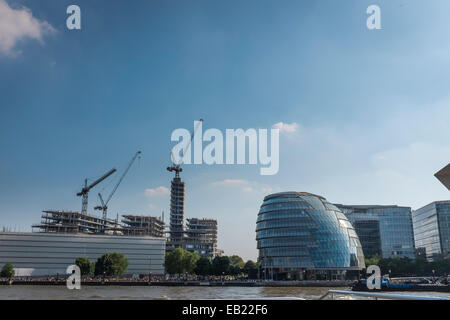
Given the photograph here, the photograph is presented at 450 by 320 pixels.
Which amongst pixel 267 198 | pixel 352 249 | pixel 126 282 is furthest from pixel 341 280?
pixel 126 282

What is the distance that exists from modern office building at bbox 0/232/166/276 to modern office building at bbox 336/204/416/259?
88.5 metres

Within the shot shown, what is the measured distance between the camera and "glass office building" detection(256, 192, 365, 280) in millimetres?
117188

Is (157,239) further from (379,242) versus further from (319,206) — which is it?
(379,242)

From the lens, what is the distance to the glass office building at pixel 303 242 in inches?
4614

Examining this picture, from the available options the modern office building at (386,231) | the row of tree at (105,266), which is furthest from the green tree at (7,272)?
the modern office building at (386,231)

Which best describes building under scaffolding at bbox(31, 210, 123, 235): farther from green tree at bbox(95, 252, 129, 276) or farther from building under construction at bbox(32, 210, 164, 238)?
green tree at bbox(95, 252, 129, 276)

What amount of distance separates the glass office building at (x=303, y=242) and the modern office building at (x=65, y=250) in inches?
1907

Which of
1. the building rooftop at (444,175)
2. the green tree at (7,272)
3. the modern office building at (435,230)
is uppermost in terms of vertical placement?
the modern office building at (435,230)

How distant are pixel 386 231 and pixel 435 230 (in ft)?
61.6

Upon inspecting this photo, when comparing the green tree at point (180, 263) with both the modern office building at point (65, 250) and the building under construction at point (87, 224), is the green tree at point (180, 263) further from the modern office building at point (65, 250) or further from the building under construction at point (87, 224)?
the building under construction at point (87, 224)

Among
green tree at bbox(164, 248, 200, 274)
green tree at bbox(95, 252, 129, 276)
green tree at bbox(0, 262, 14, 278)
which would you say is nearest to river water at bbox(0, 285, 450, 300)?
green tree at bbox(95, 252, 129, 276)

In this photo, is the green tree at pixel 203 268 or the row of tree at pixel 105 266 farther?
the green tree at pixel 203 268

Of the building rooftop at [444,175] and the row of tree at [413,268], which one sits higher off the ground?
the building rooftop at [444,175]
